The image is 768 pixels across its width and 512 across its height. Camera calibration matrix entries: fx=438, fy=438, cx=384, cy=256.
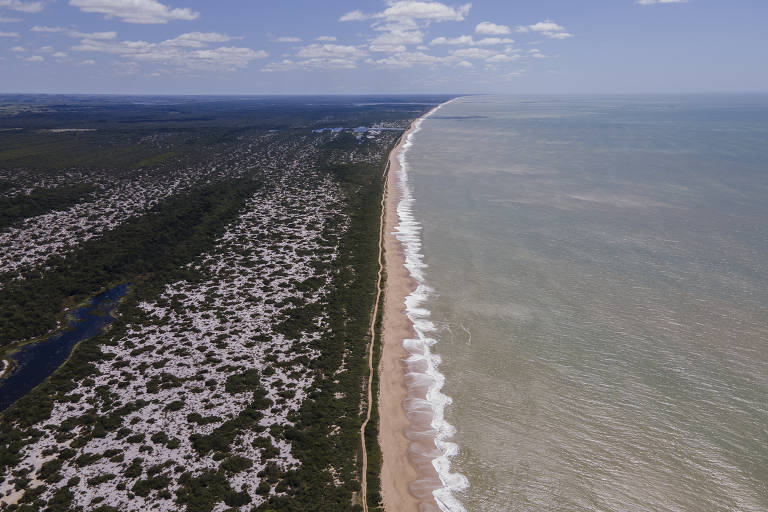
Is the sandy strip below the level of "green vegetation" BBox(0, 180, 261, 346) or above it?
below

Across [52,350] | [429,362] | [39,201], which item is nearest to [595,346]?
[429,362]

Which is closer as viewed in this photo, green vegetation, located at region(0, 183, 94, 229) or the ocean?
the ocean

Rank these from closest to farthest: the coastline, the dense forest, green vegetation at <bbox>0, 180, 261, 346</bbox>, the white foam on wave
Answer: the coastline
the dense forest
the white foam on wave
green vegetation at <bbox>0, 180, 261, 346</bbox>

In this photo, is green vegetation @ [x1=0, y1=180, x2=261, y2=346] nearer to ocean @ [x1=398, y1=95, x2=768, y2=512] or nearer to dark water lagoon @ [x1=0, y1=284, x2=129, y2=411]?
dark water lagoon @ [x1=0, y1=284, x2=129, y2=411]

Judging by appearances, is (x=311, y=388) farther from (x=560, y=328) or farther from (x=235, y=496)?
(x=560, y=328)

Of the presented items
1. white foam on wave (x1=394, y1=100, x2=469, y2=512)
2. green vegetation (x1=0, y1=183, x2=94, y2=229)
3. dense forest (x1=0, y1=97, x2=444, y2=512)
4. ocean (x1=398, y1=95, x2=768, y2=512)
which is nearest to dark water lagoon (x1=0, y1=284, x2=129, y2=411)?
dense forest (x1=0, y1=97, x2=444, y2=512)

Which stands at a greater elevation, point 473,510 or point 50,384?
point 50,384

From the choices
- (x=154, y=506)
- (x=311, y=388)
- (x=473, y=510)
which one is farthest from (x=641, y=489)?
(x=154, y=506)
